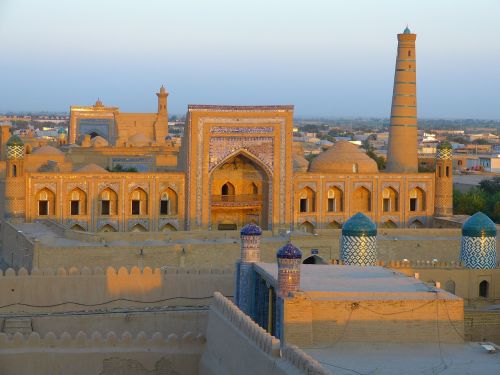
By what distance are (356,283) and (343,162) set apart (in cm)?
2144

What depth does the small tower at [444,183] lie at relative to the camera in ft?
121

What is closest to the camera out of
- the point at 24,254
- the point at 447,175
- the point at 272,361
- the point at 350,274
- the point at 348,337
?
the point at 272,361

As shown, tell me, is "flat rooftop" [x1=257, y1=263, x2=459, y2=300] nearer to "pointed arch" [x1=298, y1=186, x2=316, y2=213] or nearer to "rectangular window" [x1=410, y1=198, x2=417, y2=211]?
"pointed arch" [x1=298, y1=186, x2=316, y2=213]

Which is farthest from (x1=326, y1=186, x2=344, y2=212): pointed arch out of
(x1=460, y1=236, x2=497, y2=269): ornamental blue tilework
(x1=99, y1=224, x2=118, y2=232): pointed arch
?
(x1=460, y1=236, x2=497, y2=269): ornamental blue tilework

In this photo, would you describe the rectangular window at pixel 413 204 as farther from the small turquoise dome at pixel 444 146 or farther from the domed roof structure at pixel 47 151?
the domed roof structure at pixel 47 151

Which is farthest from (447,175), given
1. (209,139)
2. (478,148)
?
(478,148)

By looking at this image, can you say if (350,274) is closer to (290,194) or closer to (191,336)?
(191,336)

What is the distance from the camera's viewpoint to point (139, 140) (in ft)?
172

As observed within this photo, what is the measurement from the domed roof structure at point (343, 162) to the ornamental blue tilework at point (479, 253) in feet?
44.7

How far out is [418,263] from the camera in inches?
1005

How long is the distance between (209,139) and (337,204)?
453 centimetres

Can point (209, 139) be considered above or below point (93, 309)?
above

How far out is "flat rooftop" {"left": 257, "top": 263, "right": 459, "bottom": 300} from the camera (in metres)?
15.2

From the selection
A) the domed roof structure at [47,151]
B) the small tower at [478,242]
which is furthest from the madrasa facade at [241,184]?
the small tower at [478,242]
